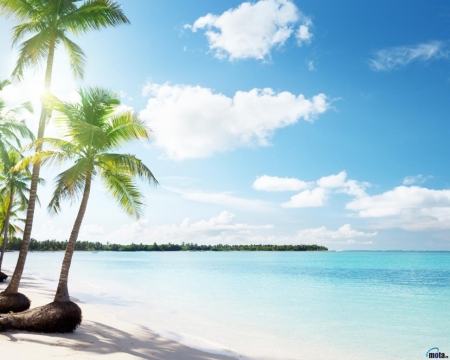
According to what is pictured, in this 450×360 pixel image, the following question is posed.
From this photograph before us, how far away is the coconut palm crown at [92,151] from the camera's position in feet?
31.9

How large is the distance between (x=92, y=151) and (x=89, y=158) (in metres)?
0.25

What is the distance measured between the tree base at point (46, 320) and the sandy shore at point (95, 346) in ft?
0.69

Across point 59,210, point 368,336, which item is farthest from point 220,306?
point 59,210

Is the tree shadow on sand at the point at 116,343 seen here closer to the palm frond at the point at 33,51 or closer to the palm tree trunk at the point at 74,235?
the palm tree trunk at the point at 74,235

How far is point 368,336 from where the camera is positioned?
41.5 feet

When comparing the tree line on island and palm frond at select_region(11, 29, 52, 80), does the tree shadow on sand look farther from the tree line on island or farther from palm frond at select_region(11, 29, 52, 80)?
palm frond at select_region(11, 29, 52, 80)

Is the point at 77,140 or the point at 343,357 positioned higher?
the point at 77,140

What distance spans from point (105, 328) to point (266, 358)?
469 centimetres

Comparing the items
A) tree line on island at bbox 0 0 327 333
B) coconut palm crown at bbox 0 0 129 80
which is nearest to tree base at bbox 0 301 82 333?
tree line on island at bbox 0 0 327 333

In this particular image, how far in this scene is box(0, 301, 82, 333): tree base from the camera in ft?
27.5

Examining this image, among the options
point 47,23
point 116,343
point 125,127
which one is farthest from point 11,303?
point 47,23

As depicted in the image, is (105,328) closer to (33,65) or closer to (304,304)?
(33,65)

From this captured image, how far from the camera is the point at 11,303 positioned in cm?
1013

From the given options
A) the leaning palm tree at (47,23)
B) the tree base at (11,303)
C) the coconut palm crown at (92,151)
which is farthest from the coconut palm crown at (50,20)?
the tree base at (11,303)
